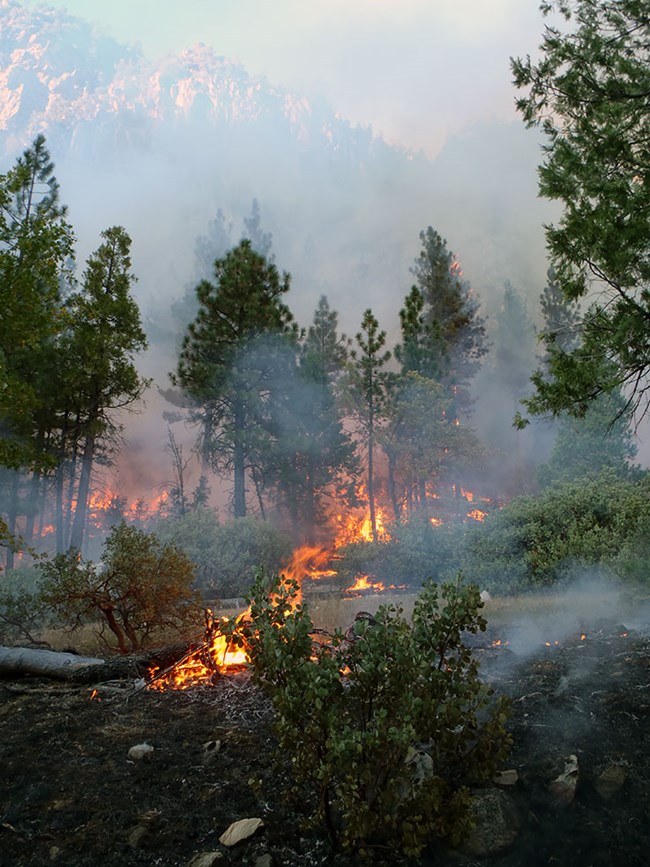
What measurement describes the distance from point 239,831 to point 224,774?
831 millimetres

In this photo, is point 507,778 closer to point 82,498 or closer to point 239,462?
point 82,498

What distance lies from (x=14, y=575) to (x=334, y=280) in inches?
2324

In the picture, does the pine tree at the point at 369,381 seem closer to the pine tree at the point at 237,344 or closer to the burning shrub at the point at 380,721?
the pine tree at the point at 237,344

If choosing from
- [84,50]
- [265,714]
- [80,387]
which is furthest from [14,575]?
[84,50]

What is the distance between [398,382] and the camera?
104 ft

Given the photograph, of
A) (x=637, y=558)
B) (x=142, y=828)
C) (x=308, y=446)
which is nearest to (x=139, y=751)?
(x=142, y=828)

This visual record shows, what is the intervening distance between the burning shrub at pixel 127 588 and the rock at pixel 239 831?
557 cm

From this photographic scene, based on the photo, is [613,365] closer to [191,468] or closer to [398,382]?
[398,382]

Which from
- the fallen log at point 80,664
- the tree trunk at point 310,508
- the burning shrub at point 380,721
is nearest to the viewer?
the burning shrub at point 380,721

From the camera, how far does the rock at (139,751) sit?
410cm

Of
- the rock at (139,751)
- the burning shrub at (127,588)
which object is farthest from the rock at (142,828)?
the burning shrub at (127,588)

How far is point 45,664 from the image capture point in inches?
246

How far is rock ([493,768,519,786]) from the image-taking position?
351cm

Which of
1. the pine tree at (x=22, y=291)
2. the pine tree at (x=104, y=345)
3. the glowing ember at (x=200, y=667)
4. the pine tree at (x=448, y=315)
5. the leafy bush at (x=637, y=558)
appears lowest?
the glowing ember at (x=200, y=667)
